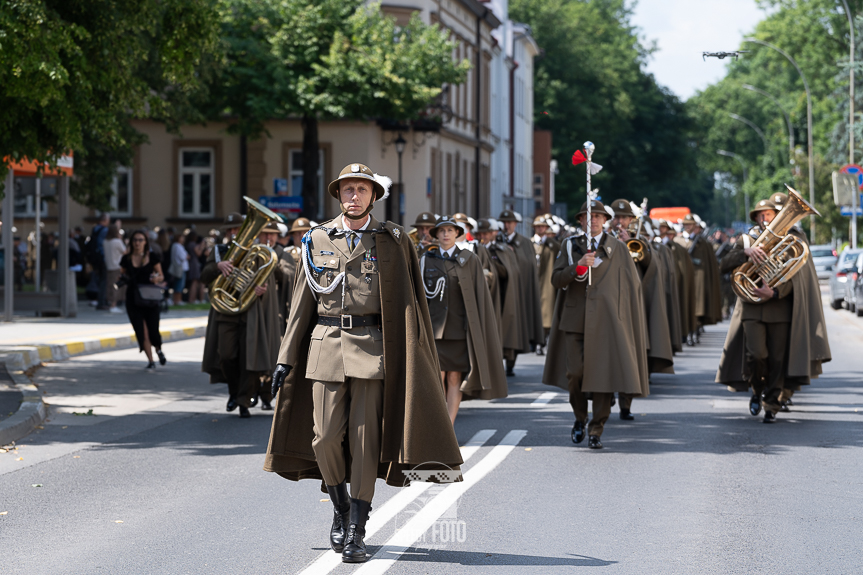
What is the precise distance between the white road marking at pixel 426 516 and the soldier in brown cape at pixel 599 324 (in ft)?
2.39

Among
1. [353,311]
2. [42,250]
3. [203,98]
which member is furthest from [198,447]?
[42,250]

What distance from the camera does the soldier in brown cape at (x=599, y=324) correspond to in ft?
31.7

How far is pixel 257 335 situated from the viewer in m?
11.6

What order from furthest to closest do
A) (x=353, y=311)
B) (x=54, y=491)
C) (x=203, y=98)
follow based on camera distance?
(x=203, y=98)
(x=54, y=491)
(x=353, y=311)

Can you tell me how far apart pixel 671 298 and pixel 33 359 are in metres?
8.05

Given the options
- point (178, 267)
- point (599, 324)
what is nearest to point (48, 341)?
point (178, 267)

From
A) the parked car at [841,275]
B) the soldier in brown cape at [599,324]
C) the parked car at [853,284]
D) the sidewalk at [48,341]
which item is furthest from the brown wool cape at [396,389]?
the parked car at [841,275]

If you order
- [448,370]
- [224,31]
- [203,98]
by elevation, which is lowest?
[448,370]

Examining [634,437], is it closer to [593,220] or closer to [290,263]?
[593,220]

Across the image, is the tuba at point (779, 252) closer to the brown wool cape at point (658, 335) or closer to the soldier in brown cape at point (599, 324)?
the brown wool cape at point (658, 335)

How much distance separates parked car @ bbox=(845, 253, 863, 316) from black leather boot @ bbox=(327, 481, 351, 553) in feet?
76.8

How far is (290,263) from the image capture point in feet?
39.7

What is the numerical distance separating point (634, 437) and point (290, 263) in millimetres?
3734

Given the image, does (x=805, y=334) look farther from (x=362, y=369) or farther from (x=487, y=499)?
(x=362, y=369)
